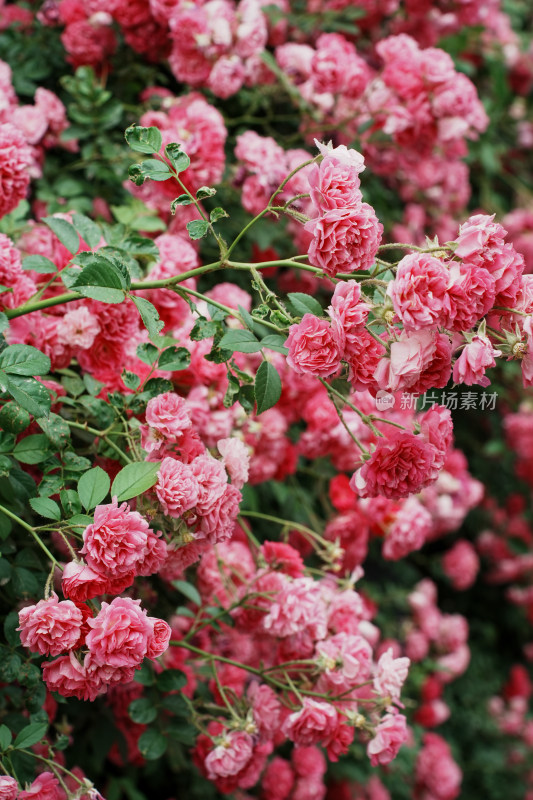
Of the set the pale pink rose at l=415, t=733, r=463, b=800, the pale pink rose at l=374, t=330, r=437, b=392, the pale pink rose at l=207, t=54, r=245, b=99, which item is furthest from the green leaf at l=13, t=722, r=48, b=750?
the pale pink rose at l=415, t=733, r=463, b=800

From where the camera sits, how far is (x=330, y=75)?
5.91 feet

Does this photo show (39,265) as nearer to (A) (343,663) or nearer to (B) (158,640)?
(B) (158,640)

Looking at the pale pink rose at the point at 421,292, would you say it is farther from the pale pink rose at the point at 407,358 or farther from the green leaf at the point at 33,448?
the green leaf at the point at 33,448

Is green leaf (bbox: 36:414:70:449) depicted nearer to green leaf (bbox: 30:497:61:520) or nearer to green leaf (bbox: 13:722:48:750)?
green leaf (bbox: 30:497:61:520)

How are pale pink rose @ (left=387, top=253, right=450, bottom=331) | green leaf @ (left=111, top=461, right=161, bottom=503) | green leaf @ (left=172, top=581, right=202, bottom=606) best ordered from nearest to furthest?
pale pink rose @ (left=387, top=253, right=450, bottom=331) → green leaf @ (left=111, top=461, right=161, bottom=503) → green leaf @ (left=172, top=581, right=202, bottom=606)

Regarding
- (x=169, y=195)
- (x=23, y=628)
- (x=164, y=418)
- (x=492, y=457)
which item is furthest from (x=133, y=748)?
(x=492, y=457)

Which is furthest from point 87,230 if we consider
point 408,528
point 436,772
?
point 436,772

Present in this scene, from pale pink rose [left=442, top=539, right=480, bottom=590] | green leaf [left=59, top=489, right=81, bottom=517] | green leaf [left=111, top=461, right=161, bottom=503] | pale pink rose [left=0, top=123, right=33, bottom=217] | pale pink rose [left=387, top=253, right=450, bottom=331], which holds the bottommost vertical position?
pale pink rose [left=442, top=539, right=480, bottom=590]

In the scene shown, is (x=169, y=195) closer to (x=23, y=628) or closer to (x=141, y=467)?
(x=141, y=467)

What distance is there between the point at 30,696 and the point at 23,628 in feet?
0.72

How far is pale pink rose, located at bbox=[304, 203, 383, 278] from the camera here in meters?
0.87

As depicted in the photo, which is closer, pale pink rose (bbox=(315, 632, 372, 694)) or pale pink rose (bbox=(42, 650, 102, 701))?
pale pink rose (bbox=(42, 650, 102, 701))

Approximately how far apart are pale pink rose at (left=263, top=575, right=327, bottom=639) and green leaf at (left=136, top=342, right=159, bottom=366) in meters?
0.45

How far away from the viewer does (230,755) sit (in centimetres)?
117
